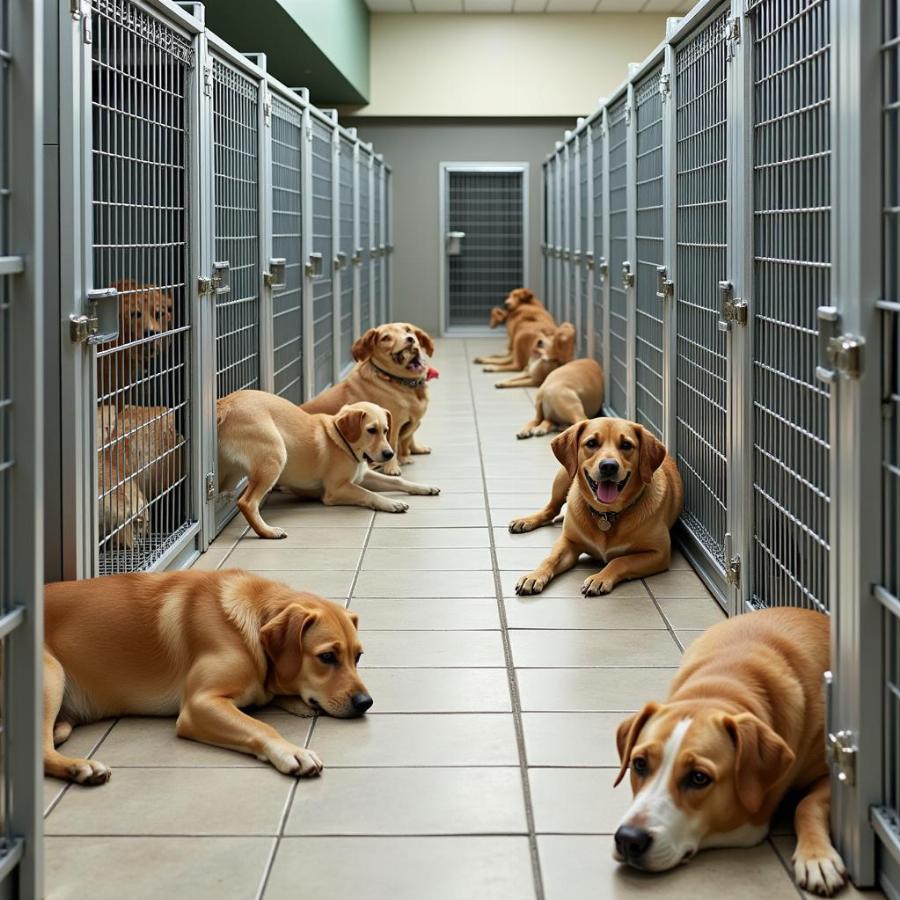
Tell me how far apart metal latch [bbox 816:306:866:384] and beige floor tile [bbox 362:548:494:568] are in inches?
99.0

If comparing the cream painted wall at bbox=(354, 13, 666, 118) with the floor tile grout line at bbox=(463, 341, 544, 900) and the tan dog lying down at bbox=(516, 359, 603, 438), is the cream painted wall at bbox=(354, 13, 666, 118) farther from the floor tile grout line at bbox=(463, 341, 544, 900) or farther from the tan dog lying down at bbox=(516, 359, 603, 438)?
the floor tile grout line at bbox=(463, 341, 544, 900)

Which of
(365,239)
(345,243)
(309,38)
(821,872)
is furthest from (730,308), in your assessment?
(365,239)

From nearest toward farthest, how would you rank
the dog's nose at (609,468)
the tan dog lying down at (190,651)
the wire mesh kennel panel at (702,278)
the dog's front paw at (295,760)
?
1. the dog's front paw at (295,760)
2. the tan dog lying down at (190,651)
3. the wire mesh kennel panel at (702,278)
4. the dog's nose at (609,468)

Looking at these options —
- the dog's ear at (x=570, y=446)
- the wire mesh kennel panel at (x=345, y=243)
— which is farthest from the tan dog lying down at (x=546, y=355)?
the dog's ear at (x=570, y=446)

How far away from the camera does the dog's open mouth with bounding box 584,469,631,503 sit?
14.6 ft

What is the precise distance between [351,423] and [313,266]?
212 centimetres

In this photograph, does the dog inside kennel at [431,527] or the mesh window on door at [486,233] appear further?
the mesh window on door at [486,233]

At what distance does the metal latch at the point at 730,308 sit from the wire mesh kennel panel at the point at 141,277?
1791 millimetres

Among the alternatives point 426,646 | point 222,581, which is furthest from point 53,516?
point 426,646

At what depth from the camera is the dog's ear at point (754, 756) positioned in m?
2.30

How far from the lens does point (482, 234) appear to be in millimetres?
16297

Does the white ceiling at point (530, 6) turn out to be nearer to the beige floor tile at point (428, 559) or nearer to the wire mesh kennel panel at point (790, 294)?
the beige floor tile at point (428, 559)

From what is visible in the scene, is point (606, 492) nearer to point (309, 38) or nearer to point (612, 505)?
point (612, 505)

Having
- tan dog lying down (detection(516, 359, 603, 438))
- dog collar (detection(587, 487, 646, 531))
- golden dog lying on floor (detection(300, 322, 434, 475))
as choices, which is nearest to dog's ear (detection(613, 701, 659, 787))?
dog collar (detection(587, 487, 646, 531))
